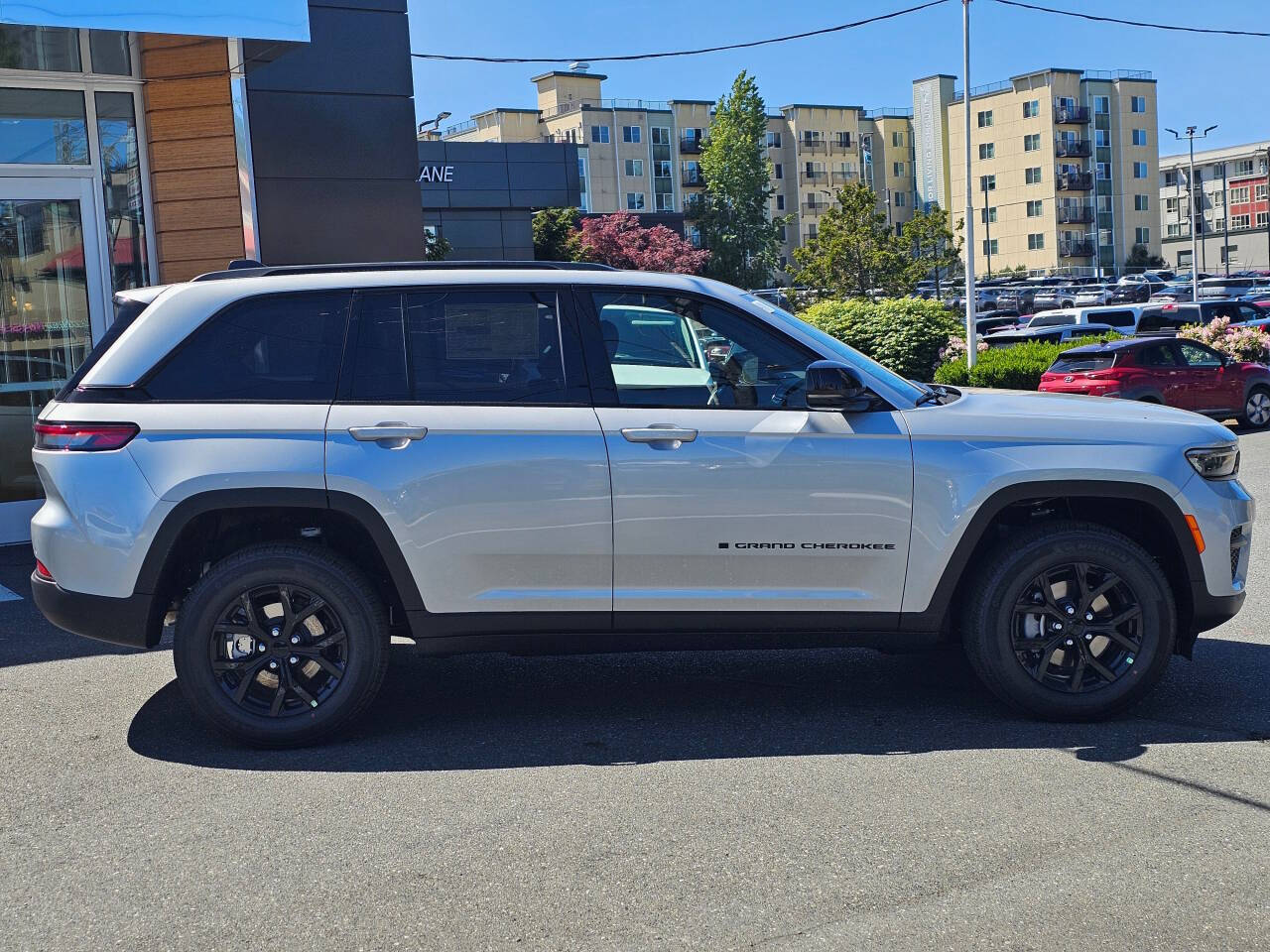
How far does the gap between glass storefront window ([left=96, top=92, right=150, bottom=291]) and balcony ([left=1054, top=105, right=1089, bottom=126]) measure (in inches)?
3851

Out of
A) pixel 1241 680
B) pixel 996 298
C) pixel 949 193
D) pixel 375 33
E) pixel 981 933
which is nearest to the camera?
pixel 981 933

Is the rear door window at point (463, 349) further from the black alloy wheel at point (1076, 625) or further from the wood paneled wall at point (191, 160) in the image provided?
the wood paneled wall at point (191, 160)

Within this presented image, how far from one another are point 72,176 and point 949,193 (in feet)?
333

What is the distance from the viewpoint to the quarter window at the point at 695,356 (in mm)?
5418

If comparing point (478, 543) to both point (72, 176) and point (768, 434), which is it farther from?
point (72, 176)

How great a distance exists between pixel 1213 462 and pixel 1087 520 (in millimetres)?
541

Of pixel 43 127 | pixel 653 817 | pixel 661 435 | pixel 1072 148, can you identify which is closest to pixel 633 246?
pixel 43 127

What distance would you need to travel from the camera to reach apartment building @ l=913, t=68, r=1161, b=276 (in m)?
100

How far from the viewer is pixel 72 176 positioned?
10742mm

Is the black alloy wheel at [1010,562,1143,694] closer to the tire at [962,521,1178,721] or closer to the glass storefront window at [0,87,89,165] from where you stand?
the tire at [962,521,1178,721]

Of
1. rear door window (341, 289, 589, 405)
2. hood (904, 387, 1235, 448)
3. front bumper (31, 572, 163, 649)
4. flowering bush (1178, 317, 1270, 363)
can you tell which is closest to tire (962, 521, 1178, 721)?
hood (904, 387, 1235, 448)

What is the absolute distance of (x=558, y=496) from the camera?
528 cm

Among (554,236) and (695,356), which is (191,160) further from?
(554,236)

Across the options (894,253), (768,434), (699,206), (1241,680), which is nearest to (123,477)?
(768,434)
